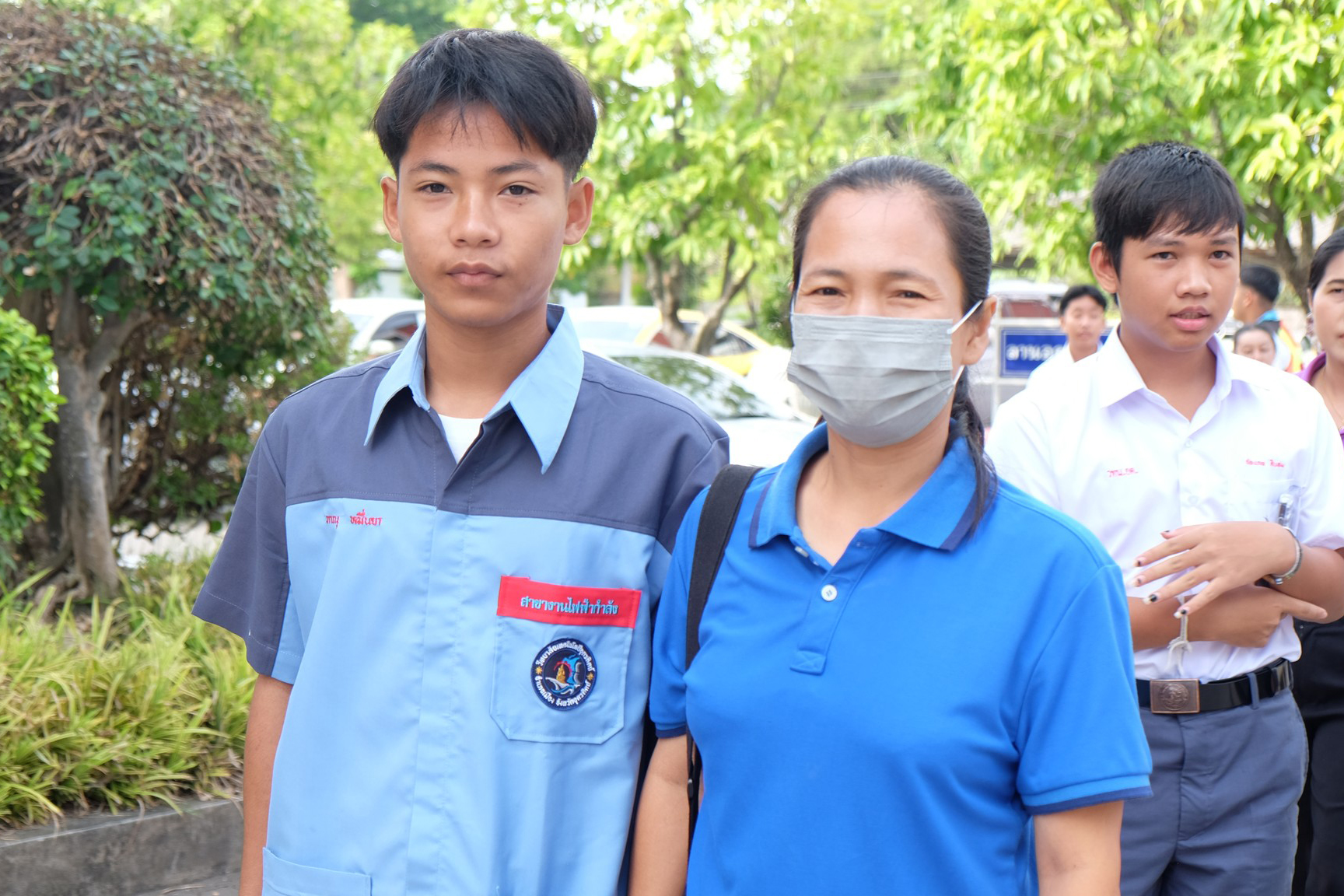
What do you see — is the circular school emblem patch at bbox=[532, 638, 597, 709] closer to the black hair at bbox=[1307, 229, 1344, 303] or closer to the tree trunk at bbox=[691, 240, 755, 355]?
the black hair at bbox=[1307, 229, 1344, 303]

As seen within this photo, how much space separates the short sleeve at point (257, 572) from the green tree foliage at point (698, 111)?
8.58 meters

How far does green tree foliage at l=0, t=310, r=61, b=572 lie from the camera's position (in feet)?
15.0

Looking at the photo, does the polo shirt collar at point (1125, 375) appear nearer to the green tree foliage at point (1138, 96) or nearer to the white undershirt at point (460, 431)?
the white undershirt at point (460, 431)

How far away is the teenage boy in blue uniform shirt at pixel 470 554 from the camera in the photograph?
1893 millimetres

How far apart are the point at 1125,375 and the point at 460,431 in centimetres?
141

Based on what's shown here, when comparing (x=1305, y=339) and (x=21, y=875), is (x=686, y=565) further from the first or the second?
(x=1305, y=339)

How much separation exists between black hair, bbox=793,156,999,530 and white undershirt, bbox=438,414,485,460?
57 centimetres

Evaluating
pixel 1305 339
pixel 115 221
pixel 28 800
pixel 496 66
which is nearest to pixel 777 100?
pixel 1305 339

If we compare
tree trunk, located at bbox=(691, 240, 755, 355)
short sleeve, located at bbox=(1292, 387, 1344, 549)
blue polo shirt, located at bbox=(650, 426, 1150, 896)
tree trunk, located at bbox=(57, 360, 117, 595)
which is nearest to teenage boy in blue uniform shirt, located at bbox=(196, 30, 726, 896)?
blue polo shirt, located at bbox=(650, 426, 1150, 896)

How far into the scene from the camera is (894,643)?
162 centimetres

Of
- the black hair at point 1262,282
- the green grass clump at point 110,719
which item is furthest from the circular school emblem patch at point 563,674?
the black hair at point 1262,282

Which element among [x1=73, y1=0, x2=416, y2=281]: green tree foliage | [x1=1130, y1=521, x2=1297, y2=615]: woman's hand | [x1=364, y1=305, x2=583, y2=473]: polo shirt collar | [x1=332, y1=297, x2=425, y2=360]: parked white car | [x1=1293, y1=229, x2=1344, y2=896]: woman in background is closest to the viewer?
[x1=364, y1=305, x2=583, y2=473]: polo shirt collar

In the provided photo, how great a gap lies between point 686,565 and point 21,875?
2.86 metres

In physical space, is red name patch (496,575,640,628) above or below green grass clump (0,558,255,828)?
above
